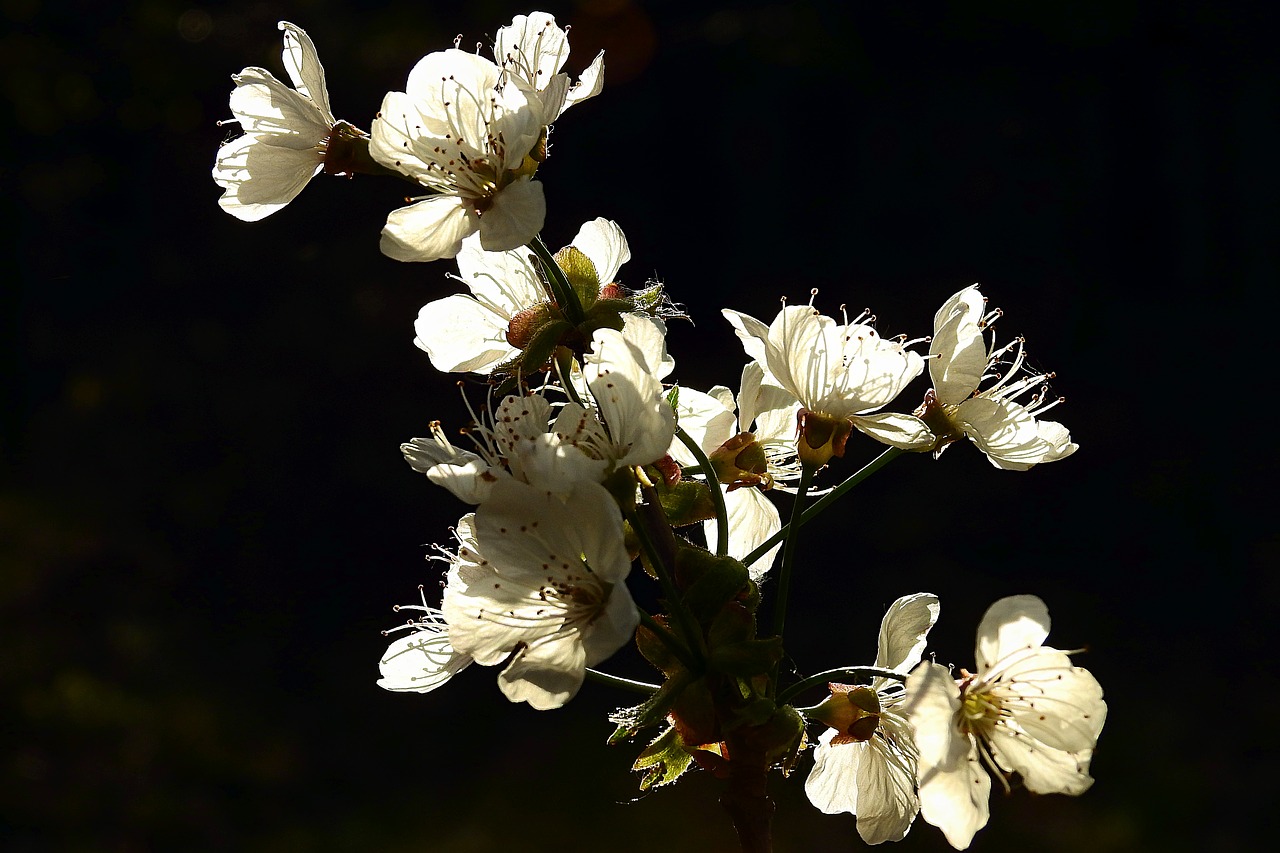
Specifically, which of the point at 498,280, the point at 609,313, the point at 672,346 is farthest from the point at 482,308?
the point at 672,346

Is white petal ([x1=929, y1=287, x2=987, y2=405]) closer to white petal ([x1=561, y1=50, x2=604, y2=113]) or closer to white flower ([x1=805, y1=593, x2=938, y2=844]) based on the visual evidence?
white flower ([x1=805, y1=593, x2=938, y2=844])

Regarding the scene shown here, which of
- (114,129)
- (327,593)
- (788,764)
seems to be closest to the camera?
(788,764)

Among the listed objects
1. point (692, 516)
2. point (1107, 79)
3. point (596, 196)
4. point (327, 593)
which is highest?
point (692, 516)

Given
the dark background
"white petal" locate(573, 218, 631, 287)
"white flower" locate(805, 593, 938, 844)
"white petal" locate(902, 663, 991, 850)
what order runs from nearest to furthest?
1. "white petal" locate(902, 663, 991, 850)
2. "white flower" locate(805, 593, 938, 844)
3. "white petal" locate(573, 218, 631, 287)
4. the dark background

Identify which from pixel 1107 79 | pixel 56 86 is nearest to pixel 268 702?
pixel 56 86

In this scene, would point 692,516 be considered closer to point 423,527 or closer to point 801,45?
point 423,527

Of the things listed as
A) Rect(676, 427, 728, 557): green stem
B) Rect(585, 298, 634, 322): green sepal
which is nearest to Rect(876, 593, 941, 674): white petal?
Rect(676, 427, 728, 557): green stem

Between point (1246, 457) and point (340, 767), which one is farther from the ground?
point (340, 767)
